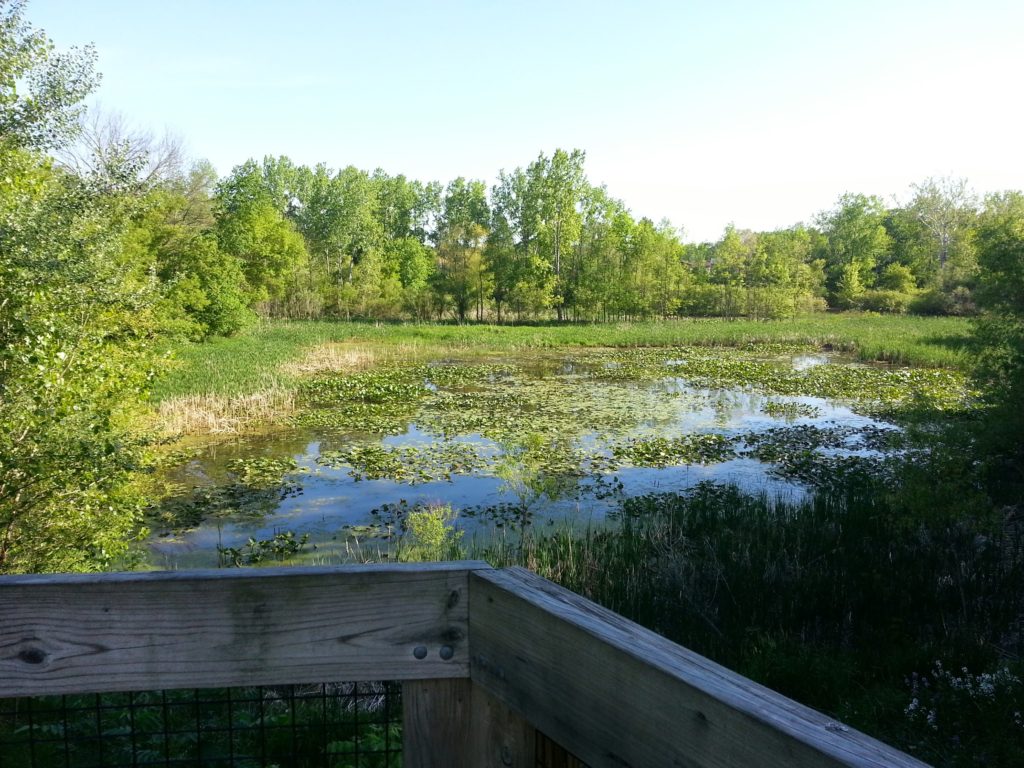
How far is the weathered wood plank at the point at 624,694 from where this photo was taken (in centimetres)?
90

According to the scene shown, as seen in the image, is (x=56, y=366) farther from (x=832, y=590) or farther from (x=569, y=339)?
(x=569, y=339)

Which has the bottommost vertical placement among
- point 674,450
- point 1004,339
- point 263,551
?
point 263,551

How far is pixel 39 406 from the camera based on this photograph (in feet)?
21.0

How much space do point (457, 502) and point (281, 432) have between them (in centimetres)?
688

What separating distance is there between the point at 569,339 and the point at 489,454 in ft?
86.1

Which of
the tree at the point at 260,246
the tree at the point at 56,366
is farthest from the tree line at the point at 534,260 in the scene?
the tree at the point at 56,366

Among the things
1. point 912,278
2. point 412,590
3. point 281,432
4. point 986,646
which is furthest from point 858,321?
point 412,590

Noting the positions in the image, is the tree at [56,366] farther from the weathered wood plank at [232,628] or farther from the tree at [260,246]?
the tree at [260,246]

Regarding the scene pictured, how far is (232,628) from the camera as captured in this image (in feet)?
4.22

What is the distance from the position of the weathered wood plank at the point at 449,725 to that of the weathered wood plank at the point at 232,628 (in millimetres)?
38

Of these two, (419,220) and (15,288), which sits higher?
(419,220)

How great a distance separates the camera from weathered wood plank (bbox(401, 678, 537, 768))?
1.29 m

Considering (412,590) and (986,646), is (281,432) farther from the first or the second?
(412,590)

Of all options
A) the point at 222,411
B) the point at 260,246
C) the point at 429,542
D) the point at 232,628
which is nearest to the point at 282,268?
the point at 260,246
